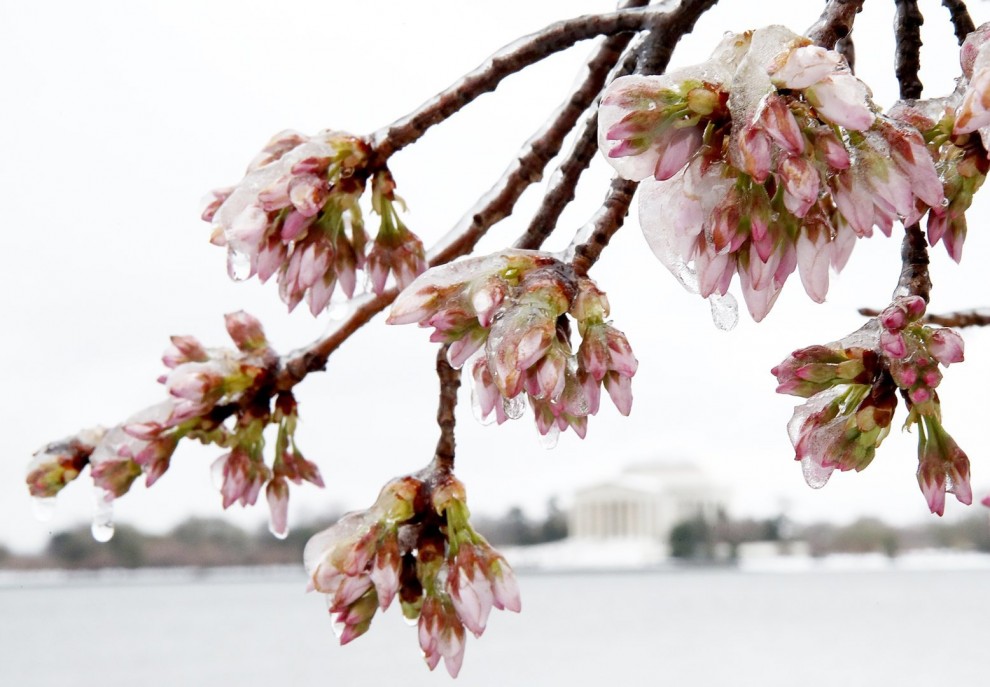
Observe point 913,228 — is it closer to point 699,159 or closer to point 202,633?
point 699,159

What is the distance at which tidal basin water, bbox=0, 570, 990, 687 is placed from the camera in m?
15.2

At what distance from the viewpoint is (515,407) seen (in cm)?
26

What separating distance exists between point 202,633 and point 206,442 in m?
20.0

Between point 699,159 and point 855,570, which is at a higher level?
point 699,159

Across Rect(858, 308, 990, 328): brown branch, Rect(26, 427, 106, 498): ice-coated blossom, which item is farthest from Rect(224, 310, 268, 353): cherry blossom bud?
Rect(858, 308, 990, 328): brown branch

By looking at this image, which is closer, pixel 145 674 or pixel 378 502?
pixel 378 502

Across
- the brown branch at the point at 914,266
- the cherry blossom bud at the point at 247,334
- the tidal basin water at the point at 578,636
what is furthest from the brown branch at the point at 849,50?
the tidal basin water at the point at 578,636

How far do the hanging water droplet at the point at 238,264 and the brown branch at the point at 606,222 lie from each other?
0.15 m

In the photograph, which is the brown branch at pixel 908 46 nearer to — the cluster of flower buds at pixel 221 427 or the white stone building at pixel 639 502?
the cluster of flower buds at pixel 221 427

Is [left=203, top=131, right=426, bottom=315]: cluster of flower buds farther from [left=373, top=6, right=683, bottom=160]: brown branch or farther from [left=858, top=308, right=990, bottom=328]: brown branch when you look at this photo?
[left=858, top=308, right=990, bottom=328]: brown branch

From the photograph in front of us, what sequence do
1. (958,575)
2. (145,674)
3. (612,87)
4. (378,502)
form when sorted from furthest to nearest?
(958,575)
(145,674)
(378,502)
(612,87)

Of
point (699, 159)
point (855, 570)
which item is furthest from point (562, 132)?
point (855, 570)

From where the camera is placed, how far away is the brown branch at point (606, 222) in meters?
0.26

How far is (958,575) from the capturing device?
25.4 meters
